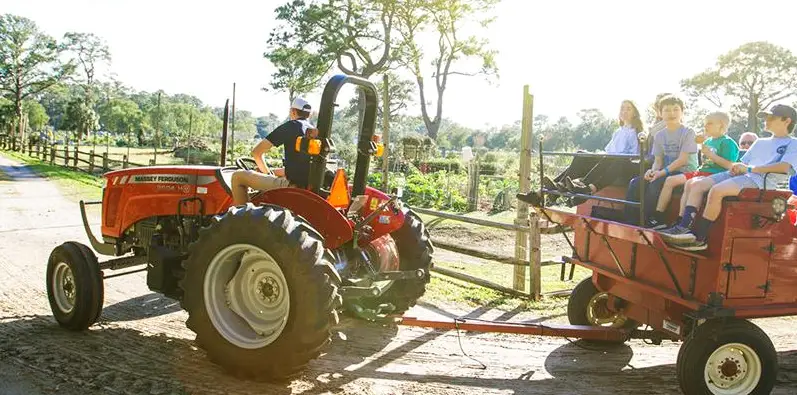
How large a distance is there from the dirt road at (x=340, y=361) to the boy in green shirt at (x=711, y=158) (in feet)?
4.30

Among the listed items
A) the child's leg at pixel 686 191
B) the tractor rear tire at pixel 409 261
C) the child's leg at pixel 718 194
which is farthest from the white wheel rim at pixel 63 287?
the child's leg at pixel 718 194

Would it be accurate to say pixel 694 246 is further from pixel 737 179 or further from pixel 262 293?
pixel 262 293

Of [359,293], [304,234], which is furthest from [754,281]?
[304,234]

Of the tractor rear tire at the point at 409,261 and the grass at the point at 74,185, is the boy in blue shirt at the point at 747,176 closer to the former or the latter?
the tractor rear tire at the point at 409,261

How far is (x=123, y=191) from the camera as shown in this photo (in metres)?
5.73

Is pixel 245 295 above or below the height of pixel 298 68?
below

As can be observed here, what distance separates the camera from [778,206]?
4.02 m

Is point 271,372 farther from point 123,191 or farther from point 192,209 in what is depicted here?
point 123,191

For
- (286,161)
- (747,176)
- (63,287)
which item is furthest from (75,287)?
(747,176)

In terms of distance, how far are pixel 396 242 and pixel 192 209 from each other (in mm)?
1790

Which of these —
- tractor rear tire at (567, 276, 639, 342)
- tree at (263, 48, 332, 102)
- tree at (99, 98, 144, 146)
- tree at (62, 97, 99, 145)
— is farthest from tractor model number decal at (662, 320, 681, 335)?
tree at (99, 98, 144, 146)

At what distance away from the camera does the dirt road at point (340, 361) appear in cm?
417

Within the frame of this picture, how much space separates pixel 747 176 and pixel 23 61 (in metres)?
59.8

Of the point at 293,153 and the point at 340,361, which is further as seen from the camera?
the point at 340,361
